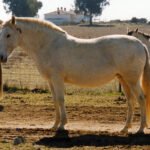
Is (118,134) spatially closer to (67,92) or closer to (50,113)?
(50,113)

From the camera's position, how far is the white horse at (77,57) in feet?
29.0

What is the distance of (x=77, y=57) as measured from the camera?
896 centimetres

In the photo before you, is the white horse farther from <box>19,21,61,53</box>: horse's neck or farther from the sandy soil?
the sandy soil

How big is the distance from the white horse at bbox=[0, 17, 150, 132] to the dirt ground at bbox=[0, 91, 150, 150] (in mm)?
467

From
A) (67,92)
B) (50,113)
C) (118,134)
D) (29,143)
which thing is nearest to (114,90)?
(67,92)

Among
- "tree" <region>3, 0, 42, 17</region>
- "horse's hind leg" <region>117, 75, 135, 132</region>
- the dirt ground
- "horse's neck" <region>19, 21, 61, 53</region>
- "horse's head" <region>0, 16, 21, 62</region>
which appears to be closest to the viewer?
the dirt ground

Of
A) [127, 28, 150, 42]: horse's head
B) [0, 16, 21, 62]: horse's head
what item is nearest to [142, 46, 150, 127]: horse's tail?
[0, 16, 21, 62]: horse's head

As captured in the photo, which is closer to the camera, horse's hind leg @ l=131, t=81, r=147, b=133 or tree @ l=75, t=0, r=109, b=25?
horse's hind leg @ l=131, t=81, r=147, b=133

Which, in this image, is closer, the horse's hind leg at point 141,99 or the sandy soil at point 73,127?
the sandy soil at point 73,127

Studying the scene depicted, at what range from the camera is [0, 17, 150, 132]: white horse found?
8852 millimetres

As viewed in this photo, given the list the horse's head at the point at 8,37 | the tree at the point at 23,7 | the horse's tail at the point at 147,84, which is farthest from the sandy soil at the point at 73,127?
the tree at the point at 23,7

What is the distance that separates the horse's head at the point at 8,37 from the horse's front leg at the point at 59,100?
3.37 feet

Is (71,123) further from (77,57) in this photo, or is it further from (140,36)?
(140,36)

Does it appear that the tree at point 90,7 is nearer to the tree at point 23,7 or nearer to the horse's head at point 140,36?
the tree at point 23,7
